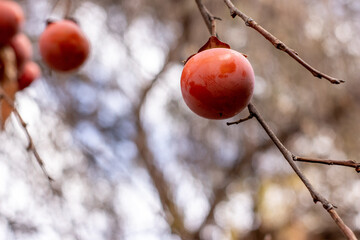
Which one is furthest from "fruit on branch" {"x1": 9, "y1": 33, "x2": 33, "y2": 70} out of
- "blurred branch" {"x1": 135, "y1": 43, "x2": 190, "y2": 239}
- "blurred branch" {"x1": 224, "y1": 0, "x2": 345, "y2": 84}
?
"blurred branch" {"x1": 135, "y1": 43, "x2": 190, "y2": 239}

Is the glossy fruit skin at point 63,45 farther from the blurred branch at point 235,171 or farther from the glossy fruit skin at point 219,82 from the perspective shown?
the blurred branch at point 235,171

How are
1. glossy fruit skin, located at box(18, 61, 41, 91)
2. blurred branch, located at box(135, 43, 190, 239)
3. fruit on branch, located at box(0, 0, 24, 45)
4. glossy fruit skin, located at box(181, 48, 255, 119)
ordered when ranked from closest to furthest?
1. glossy fruit skin, located at box(181, 48, 255, 119)
2. fruit on branch, located at box(0, 0, 24, 45)
3. glossy fruit skin, located at box(18, 61, 41, 91)
4. blurred branch, located at box(135, 43, 190, 239)

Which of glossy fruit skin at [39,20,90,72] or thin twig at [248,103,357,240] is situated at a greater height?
thin twig at [248,103,357,240]

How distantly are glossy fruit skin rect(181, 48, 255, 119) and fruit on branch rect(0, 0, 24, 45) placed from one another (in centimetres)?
67

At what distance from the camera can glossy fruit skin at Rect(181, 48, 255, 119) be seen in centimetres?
53

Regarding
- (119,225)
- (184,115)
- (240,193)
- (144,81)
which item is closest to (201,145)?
(184,115)

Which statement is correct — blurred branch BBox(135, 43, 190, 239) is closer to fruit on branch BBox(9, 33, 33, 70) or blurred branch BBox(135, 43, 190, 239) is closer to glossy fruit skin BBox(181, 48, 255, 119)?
fruit on branch BBox(9, 33, 33, 70)

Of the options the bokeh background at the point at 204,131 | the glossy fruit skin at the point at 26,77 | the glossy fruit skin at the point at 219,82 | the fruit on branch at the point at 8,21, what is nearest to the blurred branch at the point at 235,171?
the bokeh background at the point at 204,131

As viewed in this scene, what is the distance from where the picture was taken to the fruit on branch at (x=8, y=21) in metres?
0.98

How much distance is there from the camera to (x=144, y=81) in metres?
2.41

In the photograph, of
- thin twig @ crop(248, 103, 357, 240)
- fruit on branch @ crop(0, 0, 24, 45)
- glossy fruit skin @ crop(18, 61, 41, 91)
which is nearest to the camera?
thin twig @ crop(248, 103, 357, 240)

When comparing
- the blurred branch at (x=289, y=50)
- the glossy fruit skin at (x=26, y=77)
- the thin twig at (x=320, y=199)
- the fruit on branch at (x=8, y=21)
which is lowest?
the glossy fruit skin at (x=26, y=77)

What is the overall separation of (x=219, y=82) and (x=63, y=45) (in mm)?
613

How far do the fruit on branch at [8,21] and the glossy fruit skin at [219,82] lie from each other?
0.67m
